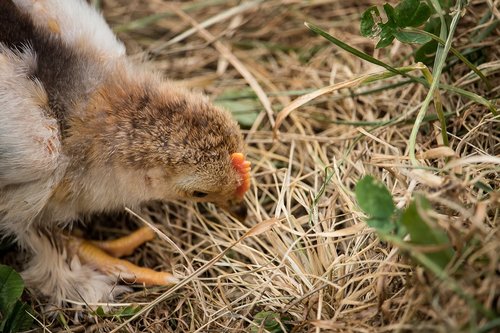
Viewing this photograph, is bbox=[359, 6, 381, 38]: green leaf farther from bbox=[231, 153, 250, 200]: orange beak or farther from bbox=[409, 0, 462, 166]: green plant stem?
bbox=[231, 153, 250, 200]: orange beak

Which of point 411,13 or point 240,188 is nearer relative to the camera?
point 411,13

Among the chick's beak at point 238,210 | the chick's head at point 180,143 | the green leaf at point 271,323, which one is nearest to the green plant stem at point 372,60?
the chick's head at point 180,143

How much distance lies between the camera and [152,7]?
111 inches

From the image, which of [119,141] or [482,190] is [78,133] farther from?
[482,190]

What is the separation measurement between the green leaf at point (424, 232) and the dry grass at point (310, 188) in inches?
1.2

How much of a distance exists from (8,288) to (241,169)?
2.73 ft

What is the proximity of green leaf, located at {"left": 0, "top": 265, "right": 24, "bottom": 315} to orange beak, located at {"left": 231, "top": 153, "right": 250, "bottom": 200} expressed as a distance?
757 mm

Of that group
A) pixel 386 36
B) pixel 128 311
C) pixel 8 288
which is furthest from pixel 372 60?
pixel 8 288

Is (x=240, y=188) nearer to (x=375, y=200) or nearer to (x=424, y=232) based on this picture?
(x=375, y=200)

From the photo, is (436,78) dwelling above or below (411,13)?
below

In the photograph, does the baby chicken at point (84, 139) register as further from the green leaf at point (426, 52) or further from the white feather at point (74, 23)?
the green leaf at point (426, 52)

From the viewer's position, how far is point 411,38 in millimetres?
1839

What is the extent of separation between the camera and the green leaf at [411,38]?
183cm

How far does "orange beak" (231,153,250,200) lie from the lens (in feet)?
6.12
